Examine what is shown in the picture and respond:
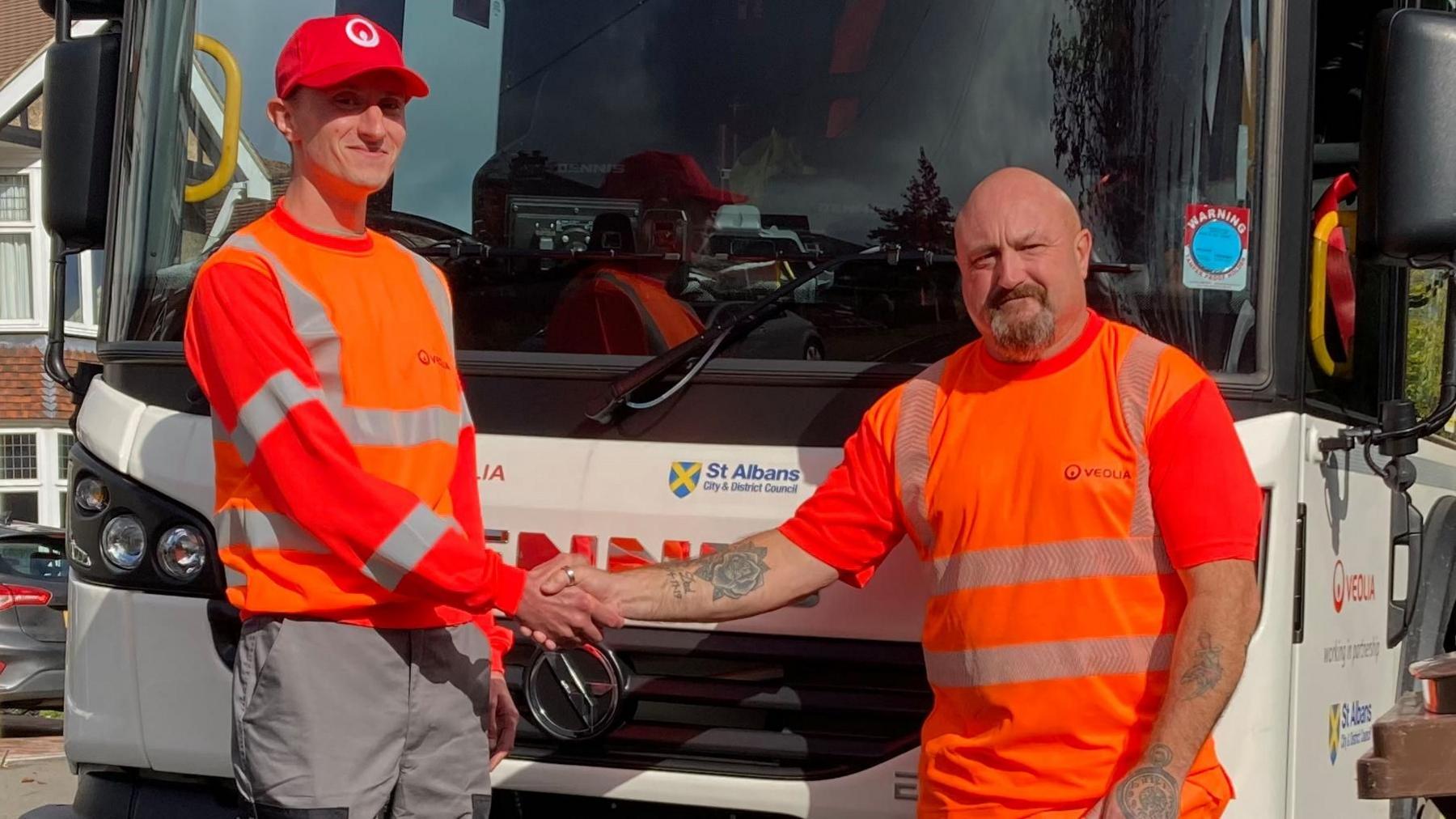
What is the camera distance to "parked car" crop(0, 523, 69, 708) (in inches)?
477

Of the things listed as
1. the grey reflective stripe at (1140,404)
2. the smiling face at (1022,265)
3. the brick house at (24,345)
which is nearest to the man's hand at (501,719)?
the smiling face at (1022,265)

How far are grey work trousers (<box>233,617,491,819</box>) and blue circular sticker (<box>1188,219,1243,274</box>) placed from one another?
5.27 feet

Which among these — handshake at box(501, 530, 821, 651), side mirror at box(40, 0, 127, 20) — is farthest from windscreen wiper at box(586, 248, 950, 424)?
side mirror at box(40, 0, 127, 20)

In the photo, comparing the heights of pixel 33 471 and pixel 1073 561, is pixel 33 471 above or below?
below

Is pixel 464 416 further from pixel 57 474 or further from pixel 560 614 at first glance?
pixel 57 474

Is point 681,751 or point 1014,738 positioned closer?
point 1014,738

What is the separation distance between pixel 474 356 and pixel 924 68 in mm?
1119

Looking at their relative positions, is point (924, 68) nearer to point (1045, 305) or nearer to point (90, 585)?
point (1045, 305)

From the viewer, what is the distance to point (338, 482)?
9.40 ft

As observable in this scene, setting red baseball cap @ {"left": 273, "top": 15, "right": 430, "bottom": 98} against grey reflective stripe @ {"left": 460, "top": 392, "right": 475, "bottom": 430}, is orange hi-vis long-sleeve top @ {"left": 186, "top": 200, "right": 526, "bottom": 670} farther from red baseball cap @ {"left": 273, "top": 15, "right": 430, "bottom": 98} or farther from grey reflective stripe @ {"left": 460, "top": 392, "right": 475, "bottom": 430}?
red baseball cap @ {"left": 273, "top": 15, "right": 430, "bottom": 98}

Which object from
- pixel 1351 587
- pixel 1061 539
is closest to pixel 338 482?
pixel 1061 539

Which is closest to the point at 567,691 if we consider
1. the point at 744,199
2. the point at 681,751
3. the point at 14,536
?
the point at 681,751

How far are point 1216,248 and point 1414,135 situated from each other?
0.45 meters

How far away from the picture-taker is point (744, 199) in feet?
12.3
